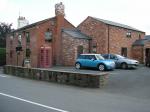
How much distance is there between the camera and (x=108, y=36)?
3681cm

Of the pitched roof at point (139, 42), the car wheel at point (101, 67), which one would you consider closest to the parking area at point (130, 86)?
the car wheel at point (101, 67)

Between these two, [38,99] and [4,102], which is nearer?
[4,102]

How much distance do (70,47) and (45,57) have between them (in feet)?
11.3

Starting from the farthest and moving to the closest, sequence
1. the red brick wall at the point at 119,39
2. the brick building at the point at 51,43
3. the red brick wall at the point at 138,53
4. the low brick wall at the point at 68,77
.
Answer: the red brick wall at the point at 138,53, the red brick wall at the point at 119,39, the brick building at the point at 51,43, the low brick wall at the point at 68,77

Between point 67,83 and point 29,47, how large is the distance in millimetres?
19561

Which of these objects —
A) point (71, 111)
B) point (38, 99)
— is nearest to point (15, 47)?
point (38, 99)

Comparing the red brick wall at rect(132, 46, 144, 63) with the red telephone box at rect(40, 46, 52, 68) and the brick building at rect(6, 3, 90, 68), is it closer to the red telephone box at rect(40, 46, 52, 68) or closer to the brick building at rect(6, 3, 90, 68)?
the brick building at rect(6, 3, 90, 68)

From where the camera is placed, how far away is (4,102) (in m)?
11.1

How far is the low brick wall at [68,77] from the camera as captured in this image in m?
16.9

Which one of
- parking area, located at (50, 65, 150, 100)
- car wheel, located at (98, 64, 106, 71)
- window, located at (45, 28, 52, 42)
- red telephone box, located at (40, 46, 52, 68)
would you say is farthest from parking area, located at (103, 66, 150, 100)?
window, located at (45, 28, 52, 42)

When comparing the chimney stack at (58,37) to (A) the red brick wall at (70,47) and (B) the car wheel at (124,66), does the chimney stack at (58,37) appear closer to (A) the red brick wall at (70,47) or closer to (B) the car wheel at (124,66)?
(A) the red brick wall at (70,47)

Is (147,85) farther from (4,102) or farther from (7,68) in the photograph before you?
(7,68)

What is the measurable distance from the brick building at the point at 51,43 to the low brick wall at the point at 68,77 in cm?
1186

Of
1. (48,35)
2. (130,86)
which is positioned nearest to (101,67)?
(130,86)
